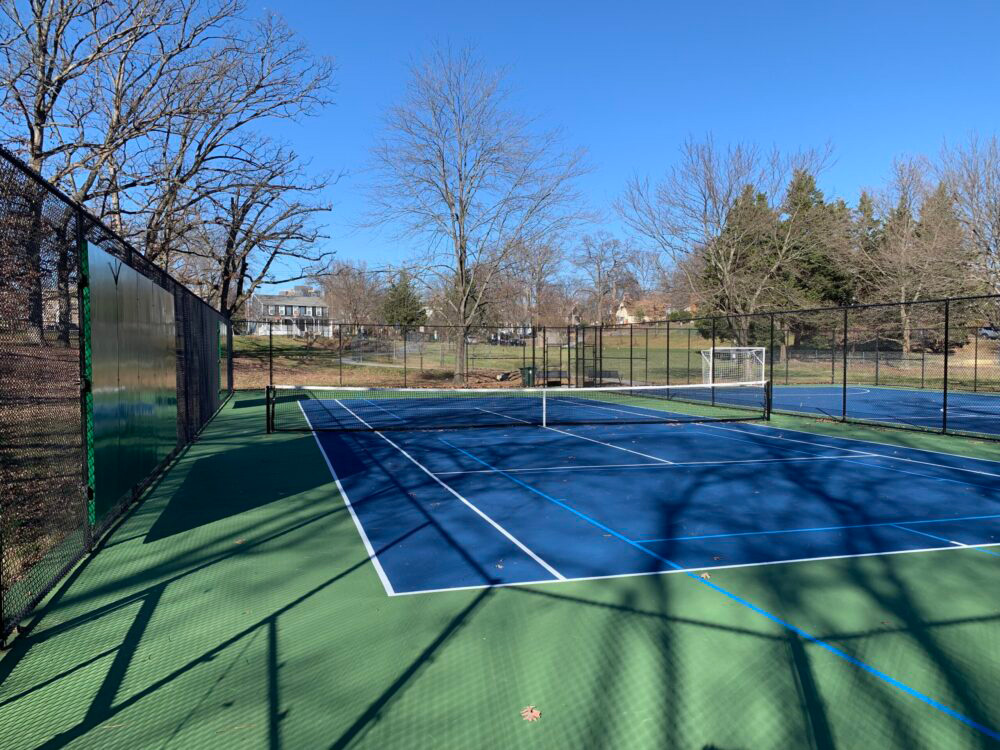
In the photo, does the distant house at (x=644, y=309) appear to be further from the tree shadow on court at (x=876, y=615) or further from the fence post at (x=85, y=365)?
the fence post at (x=85, y=365)

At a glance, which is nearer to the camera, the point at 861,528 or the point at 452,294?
the point at 861,528

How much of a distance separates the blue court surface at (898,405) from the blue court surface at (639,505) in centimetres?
598

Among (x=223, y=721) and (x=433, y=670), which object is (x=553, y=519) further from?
(x=223, y=721)

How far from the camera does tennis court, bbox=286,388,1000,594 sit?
596 centimetres

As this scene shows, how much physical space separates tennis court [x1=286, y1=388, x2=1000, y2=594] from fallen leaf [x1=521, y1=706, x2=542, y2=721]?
72.3 inches

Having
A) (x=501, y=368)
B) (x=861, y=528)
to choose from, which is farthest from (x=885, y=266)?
(x=861, y=528)

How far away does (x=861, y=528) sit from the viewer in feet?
22.7

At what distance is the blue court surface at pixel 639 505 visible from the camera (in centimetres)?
593

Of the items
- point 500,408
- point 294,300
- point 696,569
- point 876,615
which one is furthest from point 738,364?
point 294,300

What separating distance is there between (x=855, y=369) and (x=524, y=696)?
1342 inches

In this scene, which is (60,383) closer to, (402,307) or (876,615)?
(876,615)

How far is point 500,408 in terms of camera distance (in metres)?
21.6

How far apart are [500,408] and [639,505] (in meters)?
13.8

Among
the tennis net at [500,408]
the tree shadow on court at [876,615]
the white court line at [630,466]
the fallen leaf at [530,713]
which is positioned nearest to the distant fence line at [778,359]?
the tennis net at [500,408]
